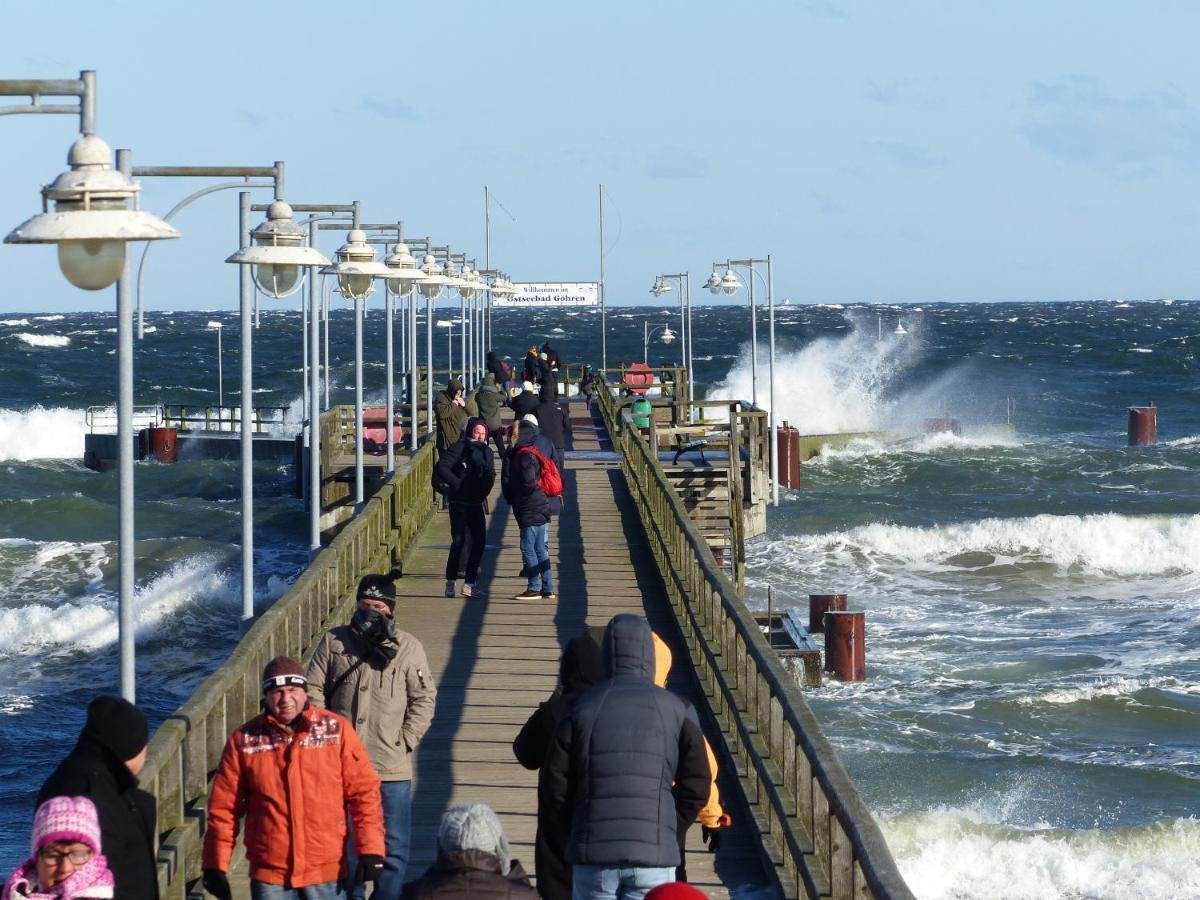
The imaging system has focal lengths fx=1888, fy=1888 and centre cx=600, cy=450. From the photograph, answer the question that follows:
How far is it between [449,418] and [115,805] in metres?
17.3

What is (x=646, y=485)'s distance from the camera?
22453mm

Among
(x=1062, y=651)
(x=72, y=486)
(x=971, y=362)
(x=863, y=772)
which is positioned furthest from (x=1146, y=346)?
(x=863, y=772)

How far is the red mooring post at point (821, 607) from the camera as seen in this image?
1064 inches

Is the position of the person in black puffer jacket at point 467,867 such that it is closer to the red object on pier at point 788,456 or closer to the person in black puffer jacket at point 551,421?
the person in black puffer jacket at point 551,421

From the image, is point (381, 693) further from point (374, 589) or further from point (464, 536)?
point (464, 536)

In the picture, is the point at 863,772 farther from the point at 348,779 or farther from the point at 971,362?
the point at 971,362

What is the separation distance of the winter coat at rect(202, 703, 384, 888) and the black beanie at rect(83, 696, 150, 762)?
29.1 inches

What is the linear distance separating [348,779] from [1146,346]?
141 meters

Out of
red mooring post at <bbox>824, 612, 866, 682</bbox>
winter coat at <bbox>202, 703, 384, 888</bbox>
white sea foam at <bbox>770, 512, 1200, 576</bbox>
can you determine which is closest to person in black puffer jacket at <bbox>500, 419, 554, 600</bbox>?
red mooring post at <bbox>824, 612, 866, 682</bbox>

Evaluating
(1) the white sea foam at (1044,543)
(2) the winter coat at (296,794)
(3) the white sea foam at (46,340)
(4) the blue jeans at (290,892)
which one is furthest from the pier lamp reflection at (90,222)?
(3) the white sea foam at (46,340)

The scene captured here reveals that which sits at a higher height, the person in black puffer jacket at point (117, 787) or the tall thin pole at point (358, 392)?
the tall thin pole at point (358, 392)

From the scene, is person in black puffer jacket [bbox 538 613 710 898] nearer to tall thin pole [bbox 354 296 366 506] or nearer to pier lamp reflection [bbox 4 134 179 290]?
pier lamp reflection [bbox 4 134 179 290]

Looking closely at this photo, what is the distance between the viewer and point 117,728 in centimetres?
594

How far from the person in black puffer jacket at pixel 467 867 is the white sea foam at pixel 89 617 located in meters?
23.9
